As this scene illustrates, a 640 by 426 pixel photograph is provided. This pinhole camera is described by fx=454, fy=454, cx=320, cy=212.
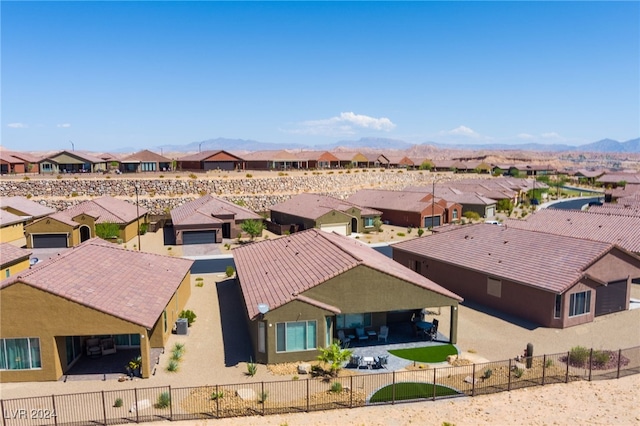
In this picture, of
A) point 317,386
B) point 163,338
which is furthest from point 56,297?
point 317,386

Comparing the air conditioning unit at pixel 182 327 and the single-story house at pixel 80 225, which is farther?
the single-story house at pixel 80 225

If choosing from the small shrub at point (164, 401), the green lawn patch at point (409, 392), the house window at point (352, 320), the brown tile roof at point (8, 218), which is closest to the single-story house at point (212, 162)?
the brown tile roof at point (8, 218)

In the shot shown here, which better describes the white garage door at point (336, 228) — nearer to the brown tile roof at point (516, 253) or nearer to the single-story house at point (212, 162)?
the brown tile roof at point (516, 253)

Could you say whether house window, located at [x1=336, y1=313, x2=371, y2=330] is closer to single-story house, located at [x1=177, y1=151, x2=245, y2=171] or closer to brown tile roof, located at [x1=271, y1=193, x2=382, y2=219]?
brown tile roof, located at [x1=271, y1=193, x2=382, y2=219]

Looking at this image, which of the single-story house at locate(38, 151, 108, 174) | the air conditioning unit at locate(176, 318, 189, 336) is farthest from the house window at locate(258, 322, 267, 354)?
the single-story house at locate(38, 151, 108, 174)

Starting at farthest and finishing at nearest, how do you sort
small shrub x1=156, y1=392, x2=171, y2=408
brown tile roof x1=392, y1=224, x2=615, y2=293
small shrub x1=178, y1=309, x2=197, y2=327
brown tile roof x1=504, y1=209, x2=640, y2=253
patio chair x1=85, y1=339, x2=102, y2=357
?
brown tile roof x1=504, y1=209, x2=640, y2=253
brown tile roof x1=392, y1=224, x2=615, y2=293
small shrub x1=178, y1=309, x2=197, y2=327
patio chair x1=85, y1=339, x2=102, y2=357
small shrub x1=156, y1=392, x2=171, y2=408

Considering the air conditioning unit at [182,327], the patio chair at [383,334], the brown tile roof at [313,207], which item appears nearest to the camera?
the patio chair at [383,334]
